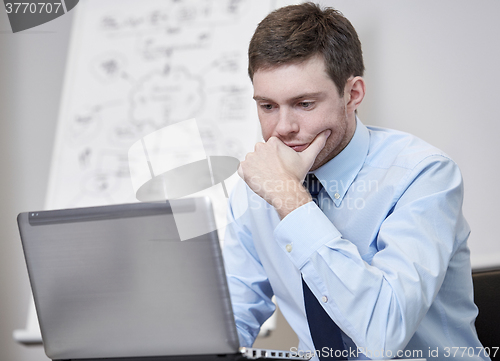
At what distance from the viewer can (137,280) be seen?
0.63 metres

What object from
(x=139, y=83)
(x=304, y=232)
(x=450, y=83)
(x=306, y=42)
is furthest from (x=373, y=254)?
(x=139, y=83)

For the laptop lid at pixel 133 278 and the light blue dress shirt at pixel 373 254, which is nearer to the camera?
the laptop lid at pixel 133 278

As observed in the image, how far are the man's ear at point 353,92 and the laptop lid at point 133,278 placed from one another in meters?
0.56

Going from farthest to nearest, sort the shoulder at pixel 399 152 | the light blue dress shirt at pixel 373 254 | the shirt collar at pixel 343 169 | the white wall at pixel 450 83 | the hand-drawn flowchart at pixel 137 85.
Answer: the hand-drawn flowchart at pixel 137 85 < the white wall at pixel 450 83 < the shirt collar at pixel 343 169 < the shoulder at pixel 399 152 < the light blue dress shirt at pixel 373 254

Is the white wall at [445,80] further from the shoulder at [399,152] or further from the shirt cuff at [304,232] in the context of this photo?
the shirt cuff at [304,232]

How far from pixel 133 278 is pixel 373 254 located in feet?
1.66

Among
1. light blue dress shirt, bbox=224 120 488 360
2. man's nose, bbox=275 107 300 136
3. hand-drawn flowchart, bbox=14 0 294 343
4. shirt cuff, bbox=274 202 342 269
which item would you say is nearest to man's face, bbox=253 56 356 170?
man's nose, bbox=275 107 300 136

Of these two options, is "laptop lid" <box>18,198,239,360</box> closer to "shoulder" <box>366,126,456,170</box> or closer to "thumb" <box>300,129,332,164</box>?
"thumb" <box>300,129,332,164</box>

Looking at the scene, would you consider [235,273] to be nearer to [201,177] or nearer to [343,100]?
[201,177]

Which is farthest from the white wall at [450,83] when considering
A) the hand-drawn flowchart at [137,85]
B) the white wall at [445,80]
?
the hand-drawn flowchart at [137,85]

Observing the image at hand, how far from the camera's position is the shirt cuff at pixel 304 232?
2.46 feet

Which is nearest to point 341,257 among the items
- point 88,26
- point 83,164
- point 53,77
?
point 83,164

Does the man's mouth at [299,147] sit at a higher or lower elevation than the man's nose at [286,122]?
lower

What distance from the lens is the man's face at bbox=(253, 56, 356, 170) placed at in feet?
2.98
